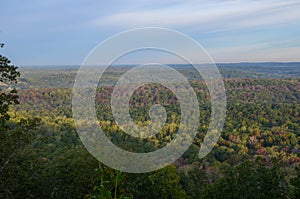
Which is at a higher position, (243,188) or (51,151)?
(243,188)

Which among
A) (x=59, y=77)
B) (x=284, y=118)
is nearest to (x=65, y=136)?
(x=284, y=118)

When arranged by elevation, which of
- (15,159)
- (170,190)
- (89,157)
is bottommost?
(170,190)

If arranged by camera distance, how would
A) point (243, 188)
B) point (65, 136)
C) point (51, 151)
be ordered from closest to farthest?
point (243, 188) → point (51, 151) → point (65, 136)

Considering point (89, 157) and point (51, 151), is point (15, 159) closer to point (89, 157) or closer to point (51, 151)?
point (89, 157)

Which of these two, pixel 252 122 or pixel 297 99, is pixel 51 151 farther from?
pixel 297 99

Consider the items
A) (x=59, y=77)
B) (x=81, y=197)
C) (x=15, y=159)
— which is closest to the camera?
(x=15, y=159)

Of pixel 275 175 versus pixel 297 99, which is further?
pixel 297 99
